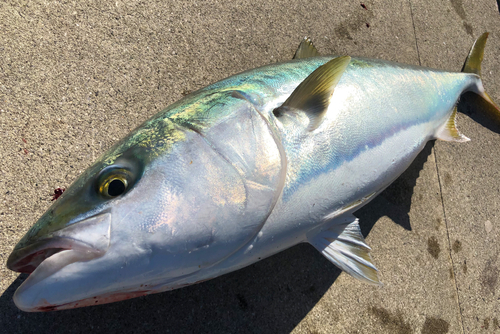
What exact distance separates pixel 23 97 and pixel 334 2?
8.11 feet

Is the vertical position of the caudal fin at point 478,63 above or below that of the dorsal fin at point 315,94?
below

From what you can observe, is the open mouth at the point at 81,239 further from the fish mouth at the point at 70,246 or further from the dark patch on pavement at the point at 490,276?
the dark patch on pavement at the point at 490,276

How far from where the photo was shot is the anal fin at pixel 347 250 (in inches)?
56.4

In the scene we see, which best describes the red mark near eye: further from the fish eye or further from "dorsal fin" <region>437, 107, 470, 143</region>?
"dorsal fin" <region>437, 107, 470, 143</region>

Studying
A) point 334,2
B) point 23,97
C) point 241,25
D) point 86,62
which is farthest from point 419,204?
point 23,97

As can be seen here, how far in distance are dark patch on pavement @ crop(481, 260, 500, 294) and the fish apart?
176cm

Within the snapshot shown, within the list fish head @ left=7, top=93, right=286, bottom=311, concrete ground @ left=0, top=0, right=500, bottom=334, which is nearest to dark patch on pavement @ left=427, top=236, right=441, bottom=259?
concrete ground @ left=0, top=0, right=500, bottom=334

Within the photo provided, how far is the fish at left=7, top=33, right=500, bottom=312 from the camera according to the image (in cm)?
90

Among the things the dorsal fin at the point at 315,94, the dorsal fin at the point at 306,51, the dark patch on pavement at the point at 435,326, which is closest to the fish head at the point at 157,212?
the dorsal fin at the point at 315,94

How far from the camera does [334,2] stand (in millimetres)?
2506

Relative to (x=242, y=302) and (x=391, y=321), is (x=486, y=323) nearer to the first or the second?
(x=391, y=321)

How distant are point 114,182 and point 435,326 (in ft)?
8.29

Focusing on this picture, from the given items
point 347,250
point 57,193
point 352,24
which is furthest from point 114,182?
point 352,24

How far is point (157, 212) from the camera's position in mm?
933
